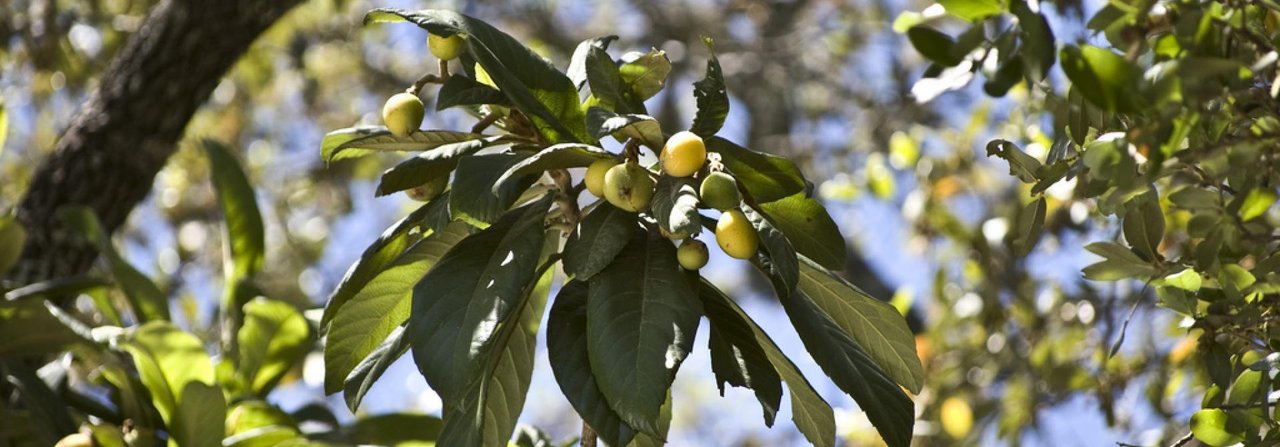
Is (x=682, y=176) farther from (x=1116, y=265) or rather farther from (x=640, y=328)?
(x=1116, y=265)

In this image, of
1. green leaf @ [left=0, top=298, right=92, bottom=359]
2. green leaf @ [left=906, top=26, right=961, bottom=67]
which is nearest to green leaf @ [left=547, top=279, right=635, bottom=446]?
green leaf @ [left=906, top=26, right=961, bottom=67]

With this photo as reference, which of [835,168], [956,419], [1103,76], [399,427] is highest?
[1103,76]

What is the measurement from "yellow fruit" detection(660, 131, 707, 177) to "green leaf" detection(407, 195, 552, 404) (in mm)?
151

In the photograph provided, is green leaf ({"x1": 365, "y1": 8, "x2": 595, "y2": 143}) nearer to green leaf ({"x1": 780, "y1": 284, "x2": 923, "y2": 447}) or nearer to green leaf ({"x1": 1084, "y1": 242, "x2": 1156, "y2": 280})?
green leaf ({"x1": 780, "y1": 284, "x2": 923, "y2": 447})

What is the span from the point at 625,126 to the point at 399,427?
0.81 meters

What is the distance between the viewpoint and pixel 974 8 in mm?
874

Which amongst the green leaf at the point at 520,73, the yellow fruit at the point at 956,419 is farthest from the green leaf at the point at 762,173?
the yellow fruit at the point at 956,419

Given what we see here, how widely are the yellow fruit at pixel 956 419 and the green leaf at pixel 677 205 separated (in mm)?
1691

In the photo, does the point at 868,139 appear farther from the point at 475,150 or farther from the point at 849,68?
the point at 475,150

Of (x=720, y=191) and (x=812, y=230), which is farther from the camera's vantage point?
(x=812, y=230)

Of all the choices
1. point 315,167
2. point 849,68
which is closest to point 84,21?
point 315,167

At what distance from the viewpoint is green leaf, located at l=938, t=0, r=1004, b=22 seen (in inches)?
34.2

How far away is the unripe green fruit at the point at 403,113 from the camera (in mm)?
1121

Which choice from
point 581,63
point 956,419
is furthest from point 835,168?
point 581,63
